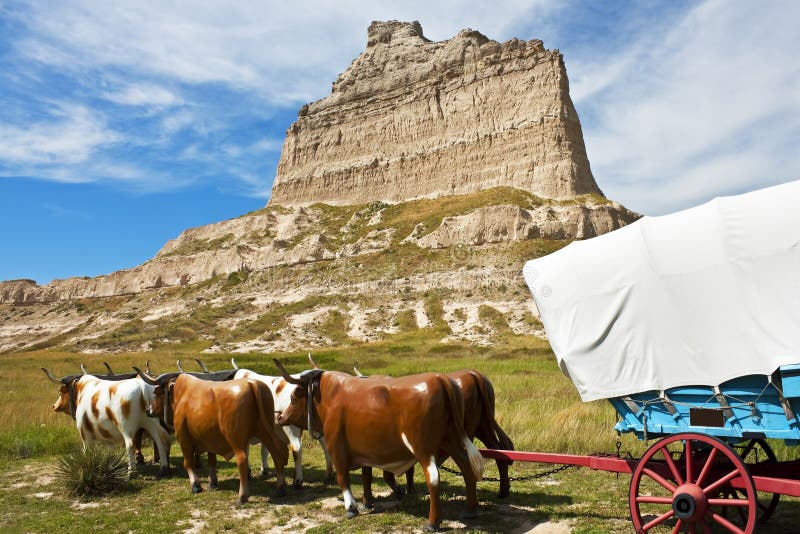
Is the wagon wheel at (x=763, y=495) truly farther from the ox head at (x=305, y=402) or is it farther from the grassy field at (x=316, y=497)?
the ox head at (x=305, y=402)

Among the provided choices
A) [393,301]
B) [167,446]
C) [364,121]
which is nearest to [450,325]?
[393,301]

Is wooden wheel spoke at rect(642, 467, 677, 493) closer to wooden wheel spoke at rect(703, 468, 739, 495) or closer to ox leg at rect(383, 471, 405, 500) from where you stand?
wooden wheel spoke at rect(703, 468, 739, 495)

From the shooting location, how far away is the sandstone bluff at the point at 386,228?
55688 millimetres

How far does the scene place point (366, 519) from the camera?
23.0 feet

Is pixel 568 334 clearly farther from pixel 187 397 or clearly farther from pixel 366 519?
pixel 187 397

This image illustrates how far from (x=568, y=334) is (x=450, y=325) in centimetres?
4366

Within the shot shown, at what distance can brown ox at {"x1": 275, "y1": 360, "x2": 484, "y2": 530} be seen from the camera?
6.40 metres

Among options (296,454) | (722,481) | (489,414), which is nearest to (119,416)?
(296,454)

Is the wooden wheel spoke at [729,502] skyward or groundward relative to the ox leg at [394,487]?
skyward

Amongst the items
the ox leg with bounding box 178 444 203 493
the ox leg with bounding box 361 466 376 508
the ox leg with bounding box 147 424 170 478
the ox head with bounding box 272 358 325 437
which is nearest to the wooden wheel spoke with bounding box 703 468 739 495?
the ox leg with bounding box 361 466 376 508

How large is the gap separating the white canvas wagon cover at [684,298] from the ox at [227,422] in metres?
4.55

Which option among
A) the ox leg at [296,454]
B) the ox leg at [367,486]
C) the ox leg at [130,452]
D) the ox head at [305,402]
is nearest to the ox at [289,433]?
the ox leg at [296,454]

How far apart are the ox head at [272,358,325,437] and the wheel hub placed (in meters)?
4.63

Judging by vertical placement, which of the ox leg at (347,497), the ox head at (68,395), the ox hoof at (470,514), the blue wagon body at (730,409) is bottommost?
the ox hoof at (470,514)
